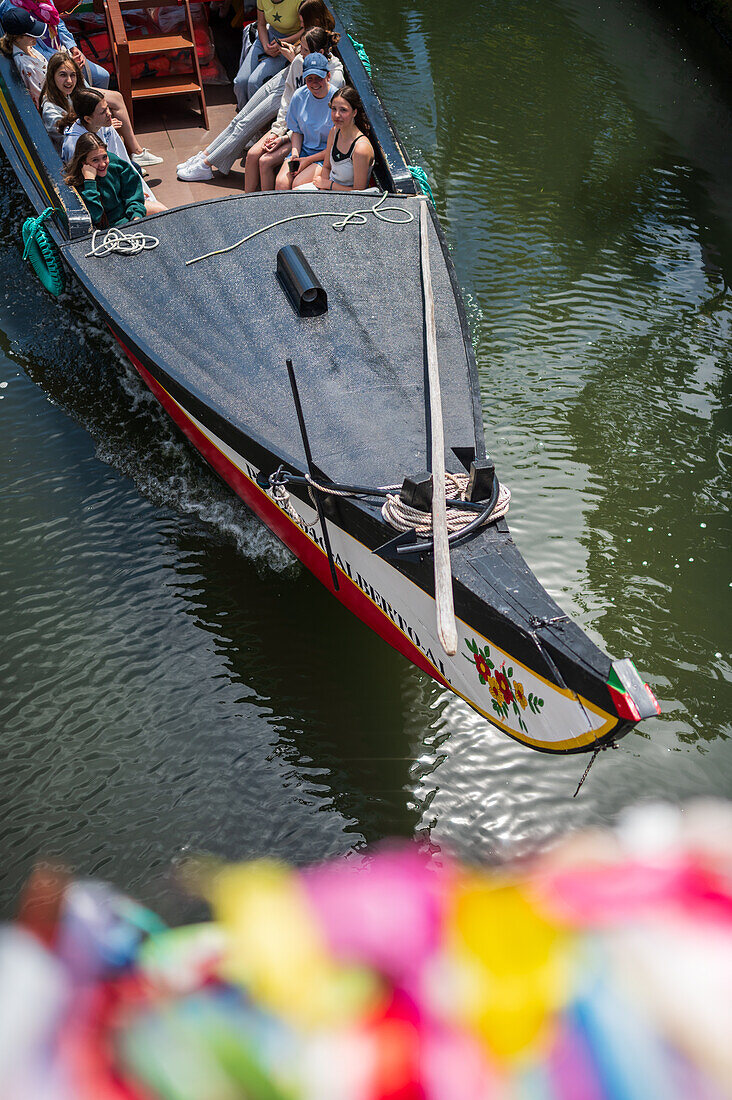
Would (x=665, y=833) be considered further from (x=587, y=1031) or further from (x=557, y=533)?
(x=557, y=533)

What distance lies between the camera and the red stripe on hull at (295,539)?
3.34 m

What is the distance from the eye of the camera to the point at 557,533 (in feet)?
14.5

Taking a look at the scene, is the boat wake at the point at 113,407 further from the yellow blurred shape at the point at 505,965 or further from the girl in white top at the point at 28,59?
the yellow blurred shape at the point at 505,965

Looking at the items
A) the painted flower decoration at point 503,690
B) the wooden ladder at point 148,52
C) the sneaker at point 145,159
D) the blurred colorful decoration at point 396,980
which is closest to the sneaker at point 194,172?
the sneaker at point 145,159

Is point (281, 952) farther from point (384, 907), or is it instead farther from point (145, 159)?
point (145, 159)

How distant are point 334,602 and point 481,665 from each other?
137 centimetres

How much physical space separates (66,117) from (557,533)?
3.53 meters

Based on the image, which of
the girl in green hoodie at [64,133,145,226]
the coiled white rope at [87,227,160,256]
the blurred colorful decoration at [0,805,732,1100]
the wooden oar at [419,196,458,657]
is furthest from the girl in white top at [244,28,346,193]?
the blurred colorful decoration at [0,805,732,1100]

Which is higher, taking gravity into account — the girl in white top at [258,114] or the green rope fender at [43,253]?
the girl in white top at [258,114]

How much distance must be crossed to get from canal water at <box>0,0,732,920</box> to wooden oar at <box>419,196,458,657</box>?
104cm

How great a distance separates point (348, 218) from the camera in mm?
4465

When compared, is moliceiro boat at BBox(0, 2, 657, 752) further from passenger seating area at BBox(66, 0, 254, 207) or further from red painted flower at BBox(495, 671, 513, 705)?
passenger seating area at BBox(66, 0, 254, 207)

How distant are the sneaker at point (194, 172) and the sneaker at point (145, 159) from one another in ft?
0.70

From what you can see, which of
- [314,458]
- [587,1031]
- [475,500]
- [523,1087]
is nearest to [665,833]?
[587,1031]
